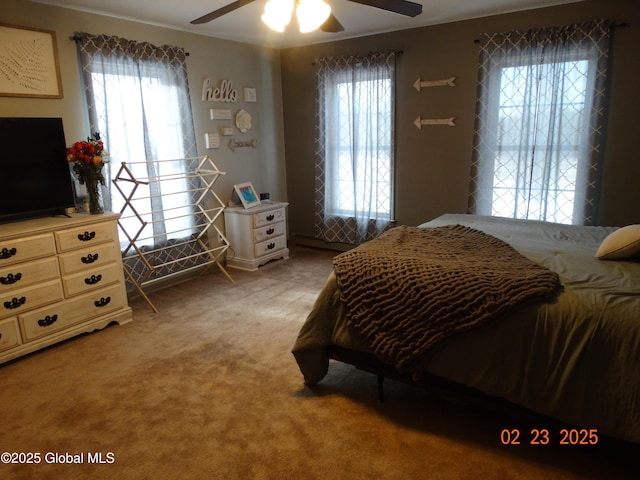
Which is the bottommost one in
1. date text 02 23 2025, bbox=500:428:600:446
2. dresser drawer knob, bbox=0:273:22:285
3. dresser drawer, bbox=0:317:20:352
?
date text 02 23 2025, bbox=500:428:600:446

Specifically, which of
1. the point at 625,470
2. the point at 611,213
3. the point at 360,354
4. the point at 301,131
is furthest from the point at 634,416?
the point at 301,131

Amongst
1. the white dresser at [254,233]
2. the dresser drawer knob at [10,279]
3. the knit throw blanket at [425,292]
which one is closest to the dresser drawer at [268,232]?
the white dresser at [254,233]

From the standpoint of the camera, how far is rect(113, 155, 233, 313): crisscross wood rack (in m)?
3.57

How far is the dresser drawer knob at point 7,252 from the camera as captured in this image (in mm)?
2604

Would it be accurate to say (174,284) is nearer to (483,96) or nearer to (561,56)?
(483,96)

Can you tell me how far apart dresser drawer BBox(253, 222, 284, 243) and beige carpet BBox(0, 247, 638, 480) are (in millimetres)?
1483

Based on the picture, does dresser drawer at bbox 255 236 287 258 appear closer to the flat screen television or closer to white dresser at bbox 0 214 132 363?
white dresser at bbox 0 214 132 363

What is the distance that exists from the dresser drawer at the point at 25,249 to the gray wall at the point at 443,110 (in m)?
2.92

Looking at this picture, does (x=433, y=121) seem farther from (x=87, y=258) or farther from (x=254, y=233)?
(x=87, y=258)

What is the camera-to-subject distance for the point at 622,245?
86.4 inches

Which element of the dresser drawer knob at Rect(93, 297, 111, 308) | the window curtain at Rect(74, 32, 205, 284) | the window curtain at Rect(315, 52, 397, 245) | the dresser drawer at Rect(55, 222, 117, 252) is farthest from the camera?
the window curtain at Rect(315, 52, 397, 245)

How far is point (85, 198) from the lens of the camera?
332cm

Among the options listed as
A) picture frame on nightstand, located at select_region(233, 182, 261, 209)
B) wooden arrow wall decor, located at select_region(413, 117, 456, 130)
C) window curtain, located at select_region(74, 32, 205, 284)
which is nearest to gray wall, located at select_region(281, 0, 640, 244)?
wooden arrow wall decor, located at select_region(413, 117, 456, 130)

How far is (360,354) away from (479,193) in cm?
244
